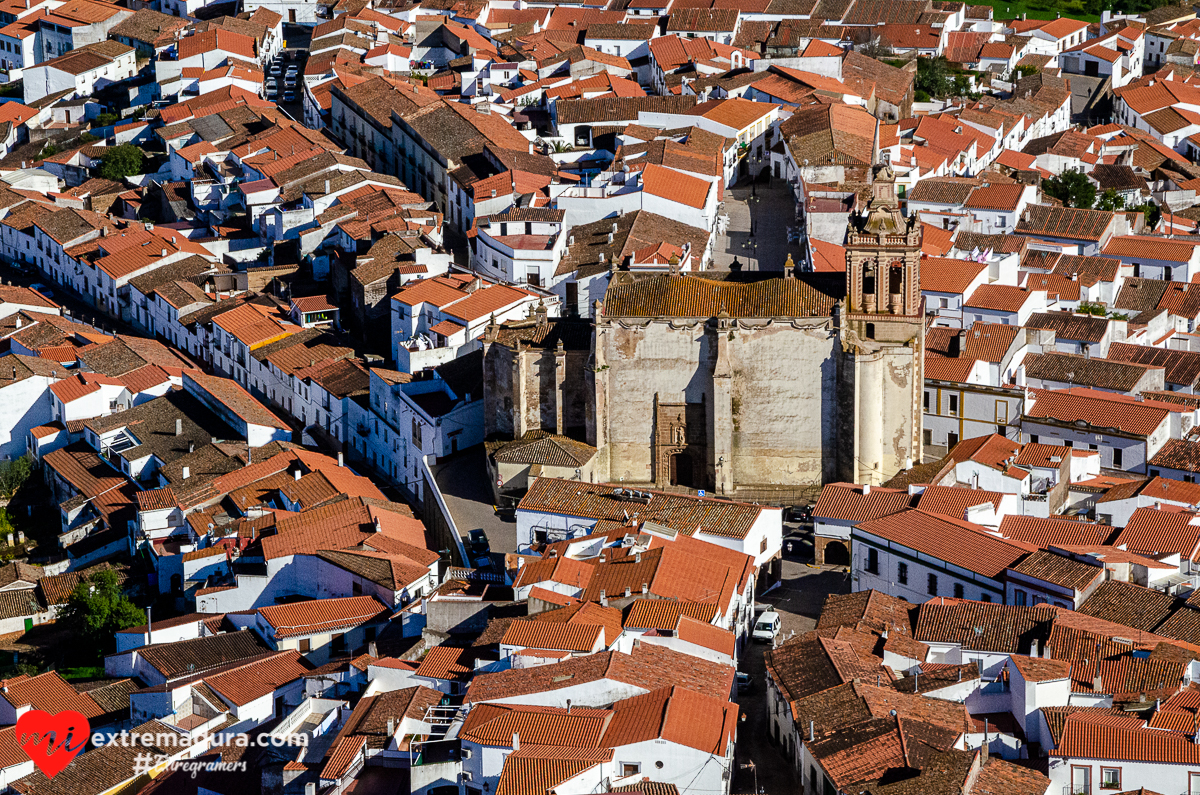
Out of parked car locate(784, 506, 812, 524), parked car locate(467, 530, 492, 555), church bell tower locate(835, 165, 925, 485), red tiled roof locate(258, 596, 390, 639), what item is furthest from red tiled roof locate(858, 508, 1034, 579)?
red tiled roof locate(258, 596, 390, 639)

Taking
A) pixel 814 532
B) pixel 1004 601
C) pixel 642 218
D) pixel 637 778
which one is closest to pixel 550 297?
pixel 642 218

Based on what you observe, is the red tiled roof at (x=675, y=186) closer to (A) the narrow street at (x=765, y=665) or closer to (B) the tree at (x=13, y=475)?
(A) the narrow street at (x=765, y=665)

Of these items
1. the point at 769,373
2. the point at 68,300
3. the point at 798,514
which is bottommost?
the point at 68,300

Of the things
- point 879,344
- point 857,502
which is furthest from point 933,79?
point 857,502

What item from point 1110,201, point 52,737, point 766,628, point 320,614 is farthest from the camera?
point 1110,201

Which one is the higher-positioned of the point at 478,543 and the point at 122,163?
the point at 122,163

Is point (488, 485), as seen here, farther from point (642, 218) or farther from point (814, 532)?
point (642, 218)

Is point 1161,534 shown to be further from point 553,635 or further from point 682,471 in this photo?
point 553,635
